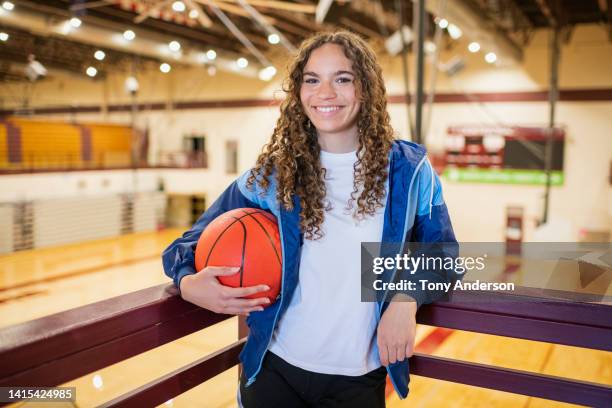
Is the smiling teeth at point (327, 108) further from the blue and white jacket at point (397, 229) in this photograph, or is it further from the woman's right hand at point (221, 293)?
the woman's right hand at point (221, 293)

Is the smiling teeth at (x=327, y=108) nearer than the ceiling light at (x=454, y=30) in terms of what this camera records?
Yes

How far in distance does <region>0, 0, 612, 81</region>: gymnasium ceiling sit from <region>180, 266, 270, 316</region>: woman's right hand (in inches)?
206

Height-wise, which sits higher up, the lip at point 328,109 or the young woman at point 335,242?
the lip at point 328,109

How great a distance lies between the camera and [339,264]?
1.44 meters

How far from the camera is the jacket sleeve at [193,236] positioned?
→ 1539 mm

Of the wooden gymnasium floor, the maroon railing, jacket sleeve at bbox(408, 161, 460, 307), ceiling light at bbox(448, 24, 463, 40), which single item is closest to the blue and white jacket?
jacket sleeve at bbox(408, 161, 460, 307)

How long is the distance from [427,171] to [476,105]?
11.5 meters

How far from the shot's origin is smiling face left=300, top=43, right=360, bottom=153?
57.4 inches

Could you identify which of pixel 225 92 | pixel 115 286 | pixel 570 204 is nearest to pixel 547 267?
pixel 115 286

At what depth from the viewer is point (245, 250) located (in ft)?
4.73

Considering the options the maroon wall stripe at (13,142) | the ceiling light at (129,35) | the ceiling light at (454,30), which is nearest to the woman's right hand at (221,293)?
the ceiling light at (454,30)

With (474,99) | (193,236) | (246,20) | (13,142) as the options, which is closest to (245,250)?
(193,236)

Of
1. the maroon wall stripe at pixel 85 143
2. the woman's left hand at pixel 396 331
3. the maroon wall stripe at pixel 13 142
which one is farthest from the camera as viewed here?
the maroon wall stripe at pixel 85 143

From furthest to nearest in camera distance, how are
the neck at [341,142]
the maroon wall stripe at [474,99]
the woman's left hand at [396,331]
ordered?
the maroon wall stripe at [474,99]
the neck at [341,142]
the woman's left hand at [396,331]
